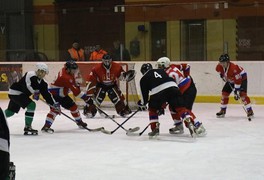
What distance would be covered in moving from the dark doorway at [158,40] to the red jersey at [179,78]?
14.6 ft

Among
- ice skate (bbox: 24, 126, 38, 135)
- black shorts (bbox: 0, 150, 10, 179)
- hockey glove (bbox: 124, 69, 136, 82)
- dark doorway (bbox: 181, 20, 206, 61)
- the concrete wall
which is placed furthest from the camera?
dark doorway (bbox: 181, 20, 206, 61)

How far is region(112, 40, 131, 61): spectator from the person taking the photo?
1073 centimetres

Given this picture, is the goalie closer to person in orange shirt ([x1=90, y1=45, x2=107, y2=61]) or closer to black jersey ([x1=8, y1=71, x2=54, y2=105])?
black jersey ([x1=8, y1=71, x2=54, y2=105])

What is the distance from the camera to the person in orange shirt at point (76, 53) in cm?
1105

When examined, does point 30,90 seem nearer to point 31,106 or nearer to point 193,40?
point 31,106

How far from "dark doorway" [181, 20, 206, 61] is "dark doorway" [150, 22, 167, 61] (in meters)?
0.38

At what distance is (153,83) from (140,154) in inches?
37.3

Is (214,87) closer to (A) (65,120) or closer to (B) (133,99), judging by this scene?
(B) (133,99)

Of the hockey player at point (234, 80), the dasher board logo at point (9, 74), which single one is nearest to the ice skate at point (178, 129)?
the hockey player at point (234, 80)

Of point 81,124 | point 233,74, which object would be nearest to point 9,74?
point 81,124

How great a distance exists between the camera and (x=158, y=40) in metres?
10.8

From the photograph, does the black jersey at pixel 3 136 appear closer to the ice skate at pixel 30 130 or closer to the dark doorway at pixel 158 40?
the ice skate at pixel 30 130

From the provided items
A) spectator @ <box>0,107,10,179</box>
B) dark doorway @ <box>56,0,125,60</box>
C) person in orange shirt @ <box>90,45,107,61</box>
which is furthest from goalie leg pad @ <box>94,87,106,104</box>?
spectator @ <box>0,107,10,179</box>

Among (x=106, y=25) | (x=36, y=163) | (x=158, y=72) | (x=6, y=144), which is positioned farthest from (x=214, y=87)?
(x=6, y=144)
